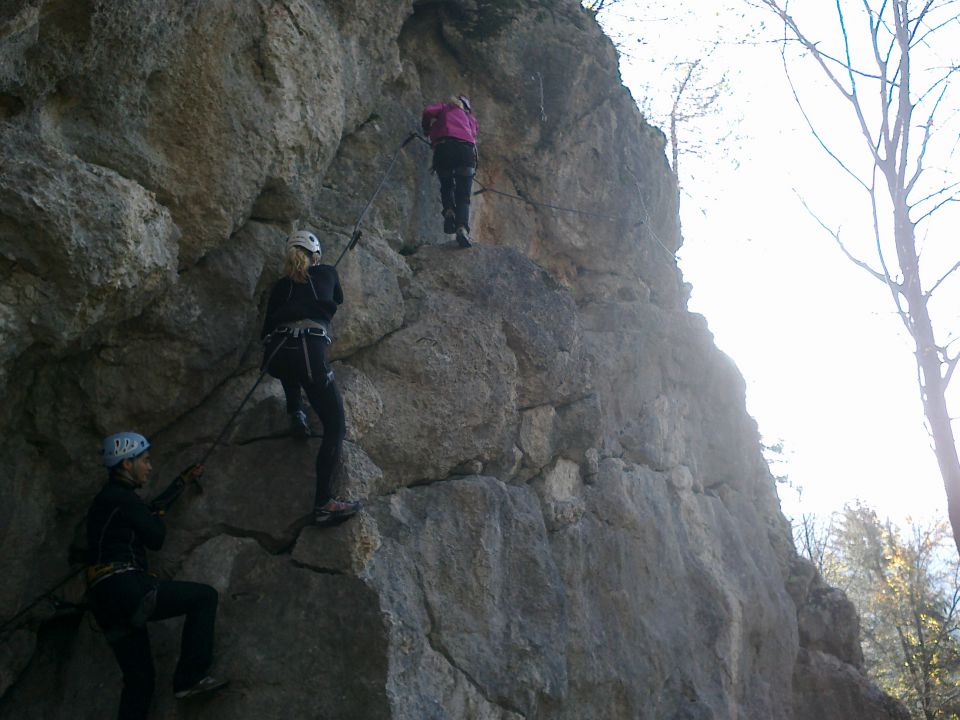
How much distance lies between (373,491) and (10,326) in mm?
2560

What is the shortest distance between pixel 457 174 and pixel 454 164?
105 millimetres

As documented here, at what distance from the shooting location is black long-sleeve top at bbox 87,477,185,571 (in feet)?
15.7

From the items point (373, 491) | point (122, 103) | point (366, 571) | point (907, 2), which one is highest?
point (907, 2)

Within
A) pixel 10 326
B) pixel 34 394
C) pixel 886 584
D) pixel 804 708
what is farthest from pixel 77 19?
pixel 886 584

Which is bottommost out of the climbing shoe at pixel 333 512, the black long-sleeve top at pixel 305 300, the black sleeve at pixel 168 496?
the climbing shoe at pixel 333 512

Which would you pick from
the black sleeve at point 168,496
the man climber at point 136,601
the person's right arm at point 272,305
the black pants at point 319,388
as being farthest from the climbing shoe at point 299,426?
the man climber at point 136,601

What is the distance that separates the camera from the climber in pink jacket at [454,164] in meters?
7.84

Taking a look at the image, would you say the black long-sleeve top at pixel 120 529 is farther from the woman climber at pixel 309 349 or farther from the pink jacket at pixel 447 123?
the pink jacket at pixel 447 123

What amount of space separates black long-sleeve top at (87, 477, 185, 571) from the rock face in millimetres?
586

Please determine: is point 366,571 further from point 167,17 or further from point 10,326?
point 167,17

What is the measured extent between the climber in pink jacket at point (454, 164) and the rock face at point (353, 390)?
35 cm

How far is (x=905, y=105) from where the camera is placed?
1266cm

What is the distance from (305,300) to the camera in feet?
18.3

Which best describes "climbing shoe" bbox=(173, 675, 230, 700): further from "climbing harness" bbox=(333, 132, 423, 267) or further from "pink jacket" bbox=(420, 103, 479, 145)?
"pink jacket" bbox=(420, 103, 479, 145)
